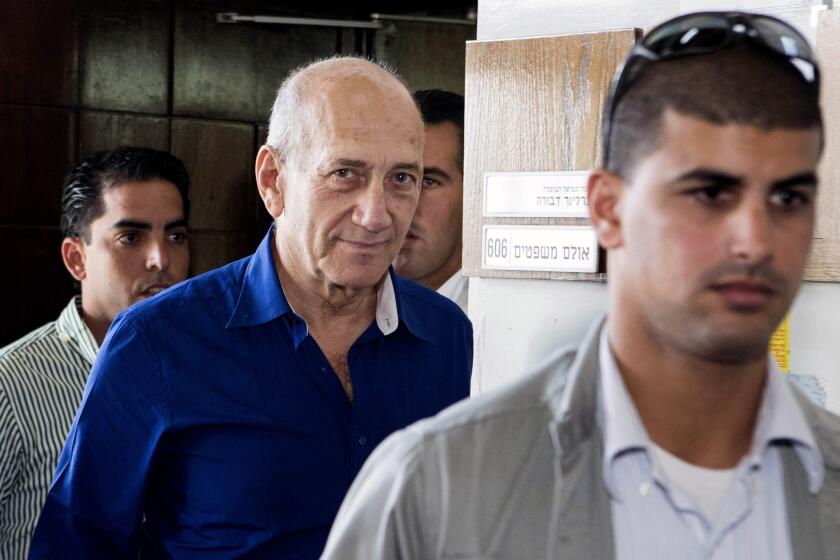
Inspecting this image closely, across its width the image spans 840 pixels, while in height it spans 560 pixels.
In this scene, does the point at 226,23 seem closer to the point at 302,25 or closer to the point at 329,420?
the point at 302,25

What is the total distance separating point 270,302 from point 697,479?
1.16m

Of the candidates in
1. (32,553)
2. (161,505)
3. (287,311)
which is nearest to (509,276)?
(287,311)

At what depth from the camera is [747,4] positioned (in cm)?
244

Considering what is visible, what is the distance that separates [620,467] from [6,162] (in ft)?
13.8

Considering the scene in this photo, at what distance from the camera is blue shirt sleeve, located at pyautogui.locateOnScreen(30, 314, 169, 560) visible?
222 cm

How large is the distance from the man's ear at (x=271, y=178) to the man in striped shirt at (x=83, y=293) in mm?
991

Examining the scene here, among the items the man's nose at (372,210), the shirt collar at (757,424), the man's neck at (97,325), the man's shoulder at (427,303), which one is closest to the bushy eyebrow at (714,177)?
the shirt collar at (757,424)

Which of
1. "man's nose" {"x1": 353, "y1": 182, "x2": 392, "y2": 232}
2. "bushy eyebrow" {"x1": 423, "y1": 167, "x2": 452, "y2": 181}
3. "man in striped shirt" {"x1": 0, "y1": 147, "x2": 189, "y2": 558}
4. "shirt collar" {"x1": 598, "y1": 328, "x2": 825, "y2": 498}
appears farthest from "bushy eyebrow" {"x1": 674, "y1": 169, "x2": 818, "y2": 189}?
"bushy eyebrow" {"x1": 423, "y1": 167, "x2": 452, "y2": 181}

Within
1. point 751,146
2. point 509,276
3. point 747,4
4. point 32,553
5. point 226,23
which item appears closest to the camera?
point 751,146

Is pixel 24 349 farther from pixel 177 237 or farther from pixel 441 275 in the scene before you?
pixel 441 275

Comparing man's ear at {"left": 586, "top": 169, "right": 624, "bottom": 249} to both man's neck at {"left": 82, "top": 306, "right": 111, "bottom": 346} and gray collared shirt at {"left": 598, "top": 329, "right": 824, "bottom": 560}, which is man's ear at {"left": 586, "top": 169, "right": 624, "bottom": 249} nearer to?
gray collared shirt at {"left": 598, "top": 329, "right": 824, "bottom": 560}

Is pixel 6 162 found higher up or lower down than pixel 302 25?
lower down

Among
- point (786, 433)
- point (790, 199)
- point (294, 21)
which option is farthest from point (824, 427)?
point (294, 21)

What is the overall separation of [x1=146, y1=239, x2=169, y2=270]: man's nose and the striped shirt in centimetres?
51
